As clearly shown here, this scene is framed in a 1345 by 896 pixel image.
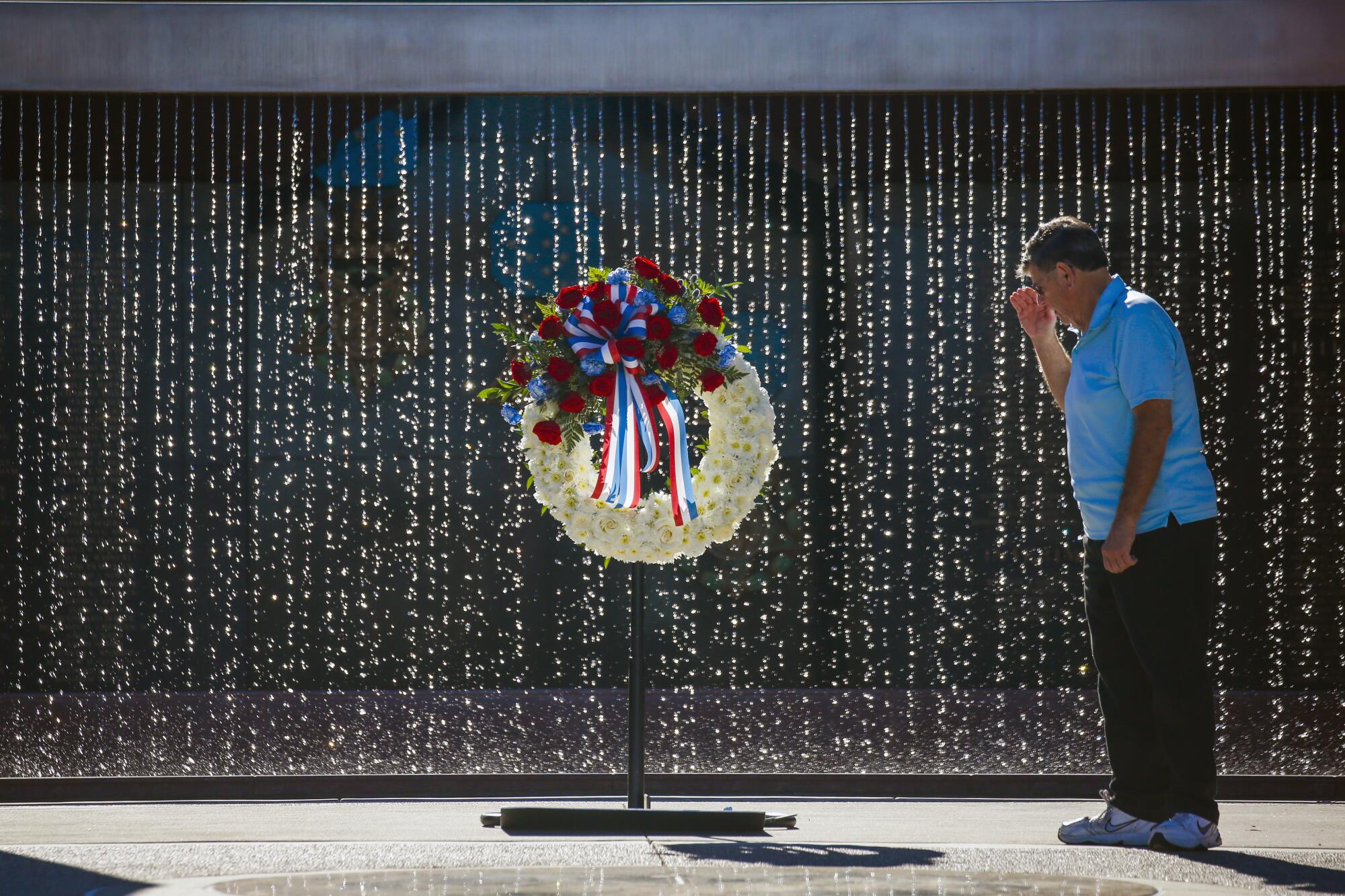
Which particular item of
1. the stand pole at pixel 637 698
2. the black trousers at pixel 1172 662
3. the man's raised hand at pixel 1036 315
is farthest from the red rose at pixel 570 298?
the black trousers at pixel 1172 662

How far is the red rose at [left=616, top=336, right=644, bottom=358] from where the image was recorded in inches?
150

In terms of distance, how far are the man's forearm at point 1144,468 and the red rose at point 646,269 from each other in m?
1.33

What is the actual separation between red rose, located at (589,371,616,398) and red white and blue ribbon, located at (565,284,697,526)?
0.02m

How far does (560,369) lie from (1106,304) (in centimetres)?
137

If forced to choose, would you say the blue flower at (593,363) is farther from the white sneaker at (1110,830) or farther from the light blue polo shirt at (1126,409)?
the white sneaker at (1110,830)

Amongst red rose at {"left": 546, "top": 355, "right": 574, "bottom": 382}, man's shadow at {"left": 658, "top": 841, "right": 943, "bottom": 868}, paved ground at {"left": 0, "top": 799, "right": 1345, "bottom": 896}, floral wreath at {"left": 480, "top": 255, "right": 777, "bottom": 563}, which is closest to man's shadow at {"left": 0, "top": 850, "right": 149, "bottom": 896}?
paved ground at {"left": 0, "top": 799, "right": 1345, "bottom": 896}

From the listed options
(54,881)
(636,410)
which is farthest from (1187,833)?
(54,881)

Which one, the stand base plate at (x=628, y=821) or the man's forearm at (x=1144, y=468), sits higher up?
the man's forearm at (x=1144, y=468)

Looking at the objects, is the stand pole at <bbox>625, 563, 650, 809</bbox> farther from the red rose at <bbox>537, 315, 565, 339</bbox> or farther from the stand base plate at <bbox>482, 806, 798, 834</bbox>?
the red rose at <bbox>537, 315, 565, 339</bbox>

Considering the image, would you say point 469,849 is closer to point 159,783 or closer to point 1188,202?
point 159,783

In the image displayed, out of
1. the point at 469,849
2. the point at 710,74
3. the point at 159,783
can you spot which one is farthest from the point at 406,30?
the point at 469,849

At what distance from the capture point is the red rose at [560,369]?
3.81 m

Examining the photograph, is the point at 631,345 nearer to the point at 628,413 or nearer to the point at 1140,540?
the point at 628,413

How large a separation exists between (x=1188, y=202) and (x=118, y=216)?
6.31 m
